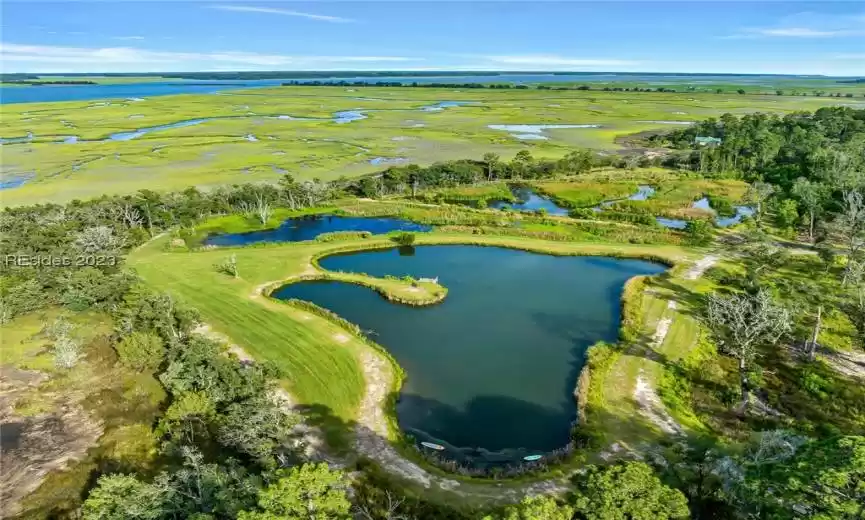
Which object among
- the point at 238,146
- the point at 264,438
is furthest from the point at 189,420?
the point at 238,146

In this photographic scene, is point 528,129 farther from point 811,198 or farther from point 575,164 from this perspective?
point 811,198

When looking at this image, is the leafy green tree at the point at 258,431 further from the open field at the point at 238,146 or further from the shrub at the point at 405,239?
the open field at the point at 238,146

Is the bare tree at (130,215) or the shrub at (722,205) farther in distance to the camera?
the shrub at (722,205)

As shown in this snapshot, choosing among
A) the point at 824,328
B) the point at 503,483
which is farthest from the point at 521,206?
the point at 503,483

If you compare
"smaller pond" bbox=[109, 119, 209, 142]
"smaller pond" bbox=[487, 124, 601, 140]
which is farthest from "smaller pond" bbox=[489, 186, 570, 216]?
"smaller pond" bbox=[109, 119, 209, 142]

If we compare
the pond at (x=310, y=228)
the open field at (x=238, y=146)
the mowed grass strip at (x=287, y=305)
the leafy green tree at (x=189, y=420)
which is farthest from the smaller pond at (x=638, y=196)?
the leafy green tree at (x=189, y=420)

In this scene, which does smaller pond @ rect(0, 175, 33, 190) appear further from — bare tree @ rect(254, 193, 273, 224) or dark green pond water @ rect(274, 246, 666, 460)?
dark green pond water @ rect(274, 246, 666, 460)

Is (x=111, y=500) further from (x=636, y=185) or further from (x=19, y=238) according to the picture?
(x=636, y=185)
